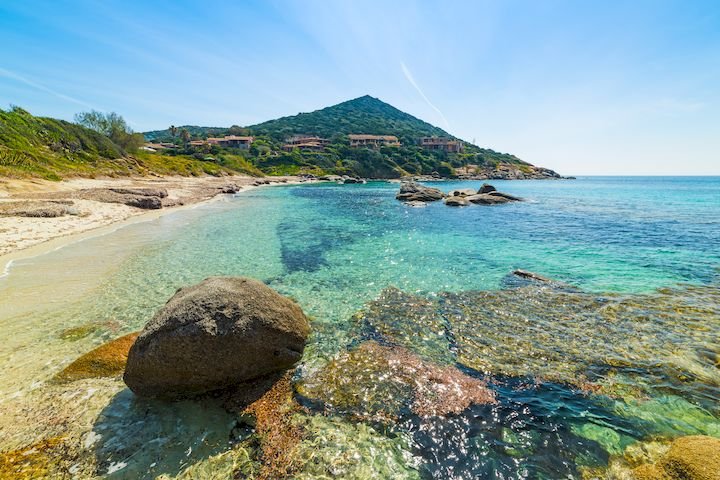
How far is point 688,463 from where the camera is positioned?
5.05 m

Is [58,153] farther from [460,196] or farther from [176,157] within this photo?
[460,196]

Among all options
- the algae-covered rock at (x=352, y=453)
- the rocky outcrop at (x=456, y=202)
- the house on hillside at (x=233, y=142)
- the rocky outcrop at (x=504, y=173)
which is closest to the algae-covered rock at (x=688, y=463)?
the algae-covered rock at (x=352, y=453)

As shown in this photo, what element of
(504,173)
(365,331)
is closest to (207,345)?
(365,331)

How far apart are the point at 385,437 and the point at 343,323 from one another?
5081 millimetres

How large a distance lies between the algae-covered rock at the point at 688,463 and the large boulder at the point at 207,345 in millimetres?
7517

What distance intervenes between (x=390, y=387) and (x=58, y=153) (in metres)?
74.8

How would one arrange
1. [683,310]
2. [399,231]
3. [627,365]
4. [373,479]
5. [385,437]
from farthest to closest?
1. [399,231]
2. [683,310]
3. [627,365]
4. [385,437]
5. [373,479]

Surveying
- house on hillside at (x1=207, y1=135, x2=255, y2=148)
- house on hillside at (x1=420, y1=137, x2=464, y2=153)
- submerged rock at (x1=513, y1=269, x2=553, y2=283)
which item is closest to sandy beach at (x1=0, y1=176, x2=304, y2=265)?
submerged rock at (x1=513, y1=269, x2=553, y2=283)

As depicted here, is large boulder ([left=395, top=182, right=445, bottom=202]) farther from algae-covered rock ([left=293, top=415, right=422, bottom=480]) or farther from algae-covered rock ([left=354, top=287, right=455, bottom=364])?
algae-covered rock ([left=293, top=415, right=422, bottom=480])

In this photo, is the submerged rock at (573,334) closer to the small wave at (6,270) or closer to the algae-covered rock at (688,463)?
the algae-covered rock at (688,463)

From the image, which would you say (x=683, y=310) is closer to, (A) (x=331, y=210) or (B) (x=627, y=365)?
(B) (x=627, y=365)

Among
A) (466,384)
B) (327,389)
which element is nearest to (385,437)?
(327,389)

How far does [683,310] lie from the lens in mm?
11883

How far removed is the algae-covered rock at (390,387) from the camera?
7023mm
